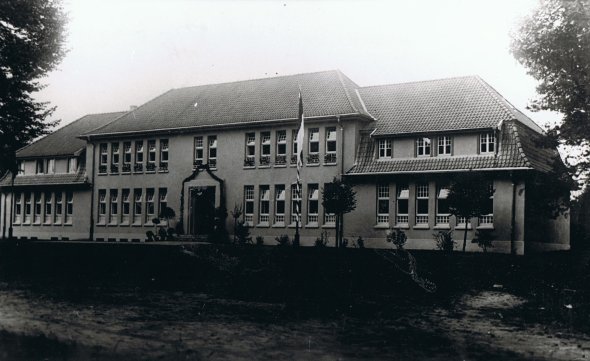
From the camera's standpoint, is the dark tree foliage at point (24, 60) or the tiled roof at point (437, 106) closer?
the dark tree foliage at point (24, 60)

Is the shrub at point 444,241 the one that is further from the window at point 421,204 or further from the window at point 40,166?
the window at point 40,166

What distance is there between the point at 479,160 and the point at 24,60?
730 inches

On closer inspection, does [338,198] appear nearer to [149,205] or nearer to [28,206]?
[149,205]

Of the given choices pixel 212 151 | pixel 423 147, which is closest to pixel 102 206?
pixel 212 151

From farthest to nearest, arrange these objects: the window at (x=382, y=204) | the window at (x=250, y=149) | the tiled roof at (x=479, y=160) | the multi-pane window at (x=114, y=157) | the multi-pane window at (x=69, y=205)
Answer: the multi-pane window at (x=69, y=205) < the multi-pane window at (x=114, y=157) < the window at (x=250, y=149) < the window at (x=382, y=204) < the tiled roof at (x=479, y=160)

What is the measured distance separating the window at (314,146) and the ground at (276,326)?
1794 centimetres

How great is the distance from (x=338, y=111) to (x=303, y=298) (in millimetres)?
18859

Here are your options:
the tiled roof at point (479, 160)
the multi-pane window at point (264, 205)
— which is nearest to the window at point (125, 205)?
the multi-pane window at point (264, 205)

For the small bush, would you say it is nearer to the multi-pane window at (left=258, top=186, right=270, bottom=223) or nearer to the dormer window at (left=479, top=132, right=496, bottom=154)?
the multi-pane window at (left=258, top=186, right=270, bottom=223)

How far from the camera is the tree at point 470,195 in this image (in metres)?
25.4

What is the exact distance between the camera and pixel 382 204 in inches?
1246

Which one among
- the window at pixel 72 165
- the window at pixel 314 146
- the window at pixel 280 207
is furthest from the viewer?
the window at pixel 72 165

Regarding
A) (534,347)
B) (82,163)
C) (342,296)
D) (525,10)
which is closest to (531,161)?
(525,10)

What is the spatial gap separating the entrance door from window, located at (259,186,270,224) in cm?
280
